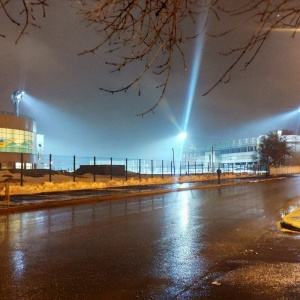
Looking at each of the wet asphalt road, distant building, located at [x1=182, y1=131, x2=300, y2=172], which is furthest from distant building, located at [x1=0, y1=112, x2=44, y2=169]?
distant building, located at [x1=182, y1=131, x2=300, y2=172]

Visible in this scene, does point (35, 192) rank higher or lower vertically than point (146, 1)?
lower

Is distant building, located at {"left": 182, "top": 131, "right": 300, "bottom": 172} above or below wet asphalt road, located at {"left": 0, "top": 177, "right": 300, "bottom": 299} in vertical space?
above

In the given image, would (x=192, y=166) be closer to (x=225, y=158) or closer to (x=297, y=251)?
(x=297, y=251)

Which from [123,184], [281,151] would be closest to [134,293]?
[123,184]

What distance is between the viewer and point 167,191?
29.3 m

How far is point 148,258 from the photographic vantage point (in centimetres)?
815

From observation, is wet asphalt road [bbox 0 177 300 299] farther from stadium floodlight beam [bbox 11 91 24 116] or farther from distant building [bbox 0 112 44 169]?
stadium floodlight beam [bbox 11 91 24 116]

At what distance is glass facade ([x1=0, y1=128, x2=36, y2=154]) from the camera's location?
71.2 meters

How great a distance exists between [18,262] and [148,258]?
236cm

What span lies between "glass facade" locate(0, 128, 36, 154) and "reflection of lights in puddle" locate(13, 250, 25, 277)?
65712 mm

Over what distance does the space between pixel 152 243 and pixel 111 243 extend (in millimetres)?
919

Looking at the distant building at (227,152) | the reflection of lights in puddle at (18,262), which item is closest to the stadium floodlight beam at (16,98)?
the distant building at (227,152)

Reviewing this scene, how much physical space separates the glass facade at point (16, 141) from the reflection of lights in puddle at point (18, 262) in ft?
216

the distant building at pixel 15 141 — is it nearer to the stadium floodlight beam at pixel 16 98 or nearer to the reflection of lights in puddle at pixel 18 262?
the stadium floodlight beam at pixel 16 98
